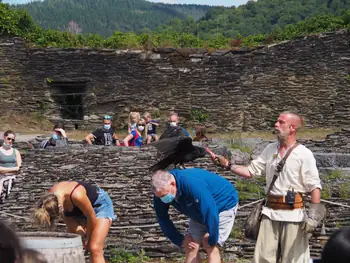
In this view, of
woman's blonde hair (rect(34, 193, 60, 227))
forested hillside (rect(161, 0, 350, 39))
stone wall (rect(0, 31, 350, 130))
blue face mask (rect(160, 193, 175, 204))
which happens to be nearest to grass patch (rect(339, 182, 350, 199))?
blue face mask (rect(160, 193, 175, 204))

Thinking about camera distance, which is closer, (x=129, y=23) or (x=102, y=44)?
(x=102, y=44)

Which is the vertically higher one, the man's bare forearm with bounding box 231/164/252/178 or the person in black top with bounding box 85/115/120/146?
the man's bare forearm with bounding box 231/164/252/178

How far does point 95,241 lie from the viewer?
23.2 ft

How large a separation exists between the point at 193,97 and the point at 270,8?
29.7m

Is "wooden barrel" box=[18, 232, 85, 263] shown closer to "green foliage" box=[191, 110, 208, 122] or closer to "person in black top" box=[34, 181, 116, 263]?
"person in black top" box=[34, 181, 116, 263]

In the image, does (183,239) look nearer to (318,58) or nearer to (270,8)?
(318,58)

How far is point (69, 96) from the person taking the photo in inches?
964

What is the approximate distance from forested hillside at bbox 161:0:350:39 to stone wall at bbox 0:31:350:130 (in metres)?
21.1

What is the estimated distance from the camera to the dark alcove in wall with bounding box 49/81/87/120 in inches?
926

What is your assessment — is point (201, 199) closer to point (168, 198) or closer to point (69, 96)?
point (168, 198)

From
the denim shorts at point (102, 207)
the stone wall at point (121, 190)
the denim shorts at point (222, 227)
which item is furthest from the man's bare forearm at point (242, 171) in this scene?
the stone wall at point (121, 190)

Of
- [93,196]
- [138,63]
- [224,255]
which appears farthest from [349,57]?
[93,196]

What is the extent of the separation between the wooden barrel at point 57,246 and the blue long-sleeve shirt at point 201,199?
41.3 inches

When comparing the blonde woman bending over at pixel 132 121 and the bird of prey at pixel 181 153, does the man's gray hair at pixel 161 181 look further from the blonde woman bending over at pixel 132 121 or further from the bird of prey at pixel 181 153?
the blonde woman bending over at pixel 132 121
